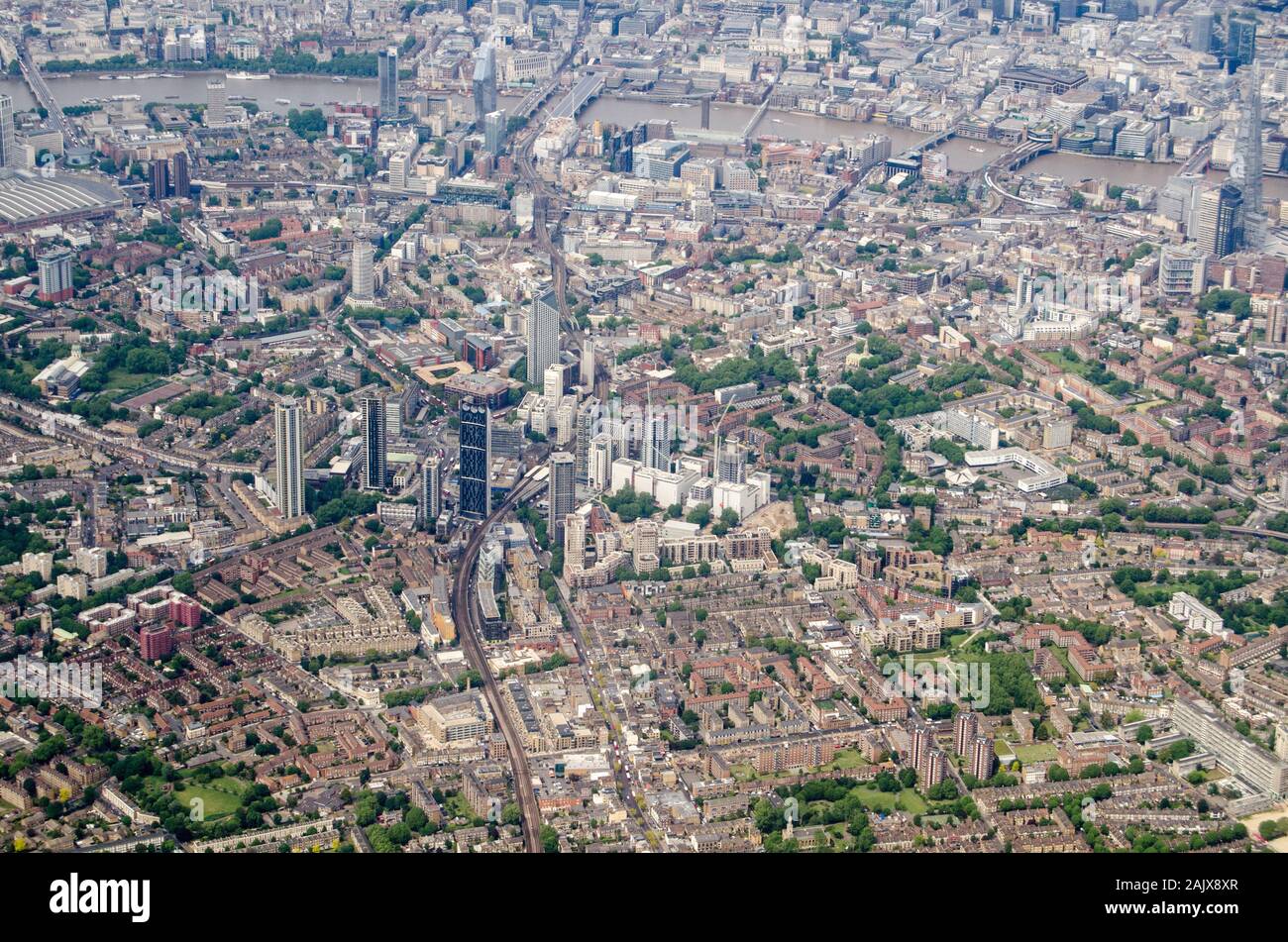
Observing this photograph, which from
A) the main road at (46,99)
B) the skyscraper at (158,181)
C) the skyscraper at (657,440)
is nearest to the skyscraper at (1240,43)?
the skyscraper at (158,181)

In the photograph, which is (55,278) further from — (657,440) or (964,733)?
(964,733)

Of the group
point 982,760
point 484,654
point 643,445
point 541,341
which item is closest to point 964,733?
point 982,760

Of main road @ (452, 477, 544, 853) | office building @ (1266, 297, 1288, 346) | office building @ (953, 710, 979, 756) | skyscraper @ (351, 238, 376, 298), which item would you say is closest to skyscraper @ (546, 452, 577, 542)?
main road @ (452, 477, 544, 853)

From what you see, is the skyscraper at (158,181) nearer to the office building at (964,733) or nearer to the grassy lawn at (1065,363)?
the grassy lawn at (1065,363)

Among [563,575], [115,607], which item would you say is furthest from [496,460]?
[115,607]

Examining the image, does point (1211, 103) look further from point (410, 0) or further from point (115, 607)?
point (115, 607)

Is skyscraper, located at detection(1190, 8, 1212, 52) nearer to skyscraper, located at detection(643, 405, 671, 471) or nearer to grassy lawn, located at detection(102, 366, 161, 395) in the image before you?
skyscraper, located at detection(643, 405, 671, 471)
